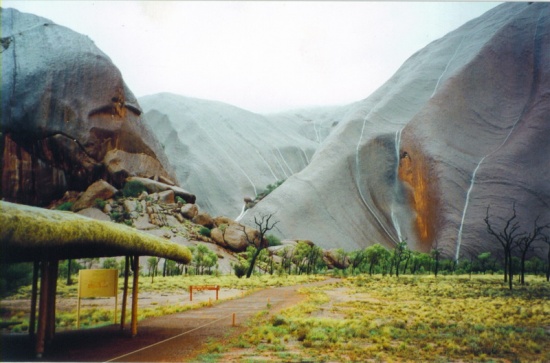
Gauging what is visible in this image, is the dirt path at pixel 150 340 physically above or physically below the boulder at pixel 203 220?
below

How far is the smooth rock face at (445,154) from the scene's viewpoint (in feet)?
48.0

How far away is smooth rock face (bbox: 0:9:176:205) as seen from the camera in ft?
30.4

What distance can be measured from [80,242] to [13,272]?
3.32 metres

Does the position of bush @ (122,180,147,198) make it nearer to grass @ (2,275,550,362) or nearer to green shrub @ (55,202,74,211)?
green shrub @ (55,202,74,211)

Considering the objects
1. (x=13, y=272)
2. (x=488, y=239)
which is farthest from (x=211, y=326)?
(x=488, y=239)

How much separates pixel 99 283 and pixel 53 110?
23.8 ft

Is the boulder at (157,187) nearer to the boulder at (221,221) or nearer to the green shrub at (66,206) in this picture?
the boulder at (221,221)

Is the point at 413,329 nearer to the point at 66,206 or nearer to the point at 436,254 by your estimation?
the point at 66,206

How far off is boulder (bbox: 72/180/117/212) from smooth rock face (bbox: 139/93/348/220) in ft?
50.9

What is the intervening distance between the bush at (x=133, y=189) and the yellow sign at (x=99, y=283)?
1292 centimetres

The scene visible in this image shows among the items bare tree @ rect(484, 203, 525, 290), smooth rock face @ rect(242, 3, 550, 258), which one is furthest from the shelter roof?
smooth rock face @ rect(242, 3, 550, 258)

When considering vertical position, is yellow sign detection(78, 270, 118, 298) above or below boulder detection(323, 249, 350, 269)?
above

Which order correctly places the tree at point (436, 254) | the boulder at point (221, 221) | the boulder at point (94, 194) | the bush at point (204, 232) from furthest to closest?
the boulder at point (221, 221) < the bush at point (204, 232) < the tree at point (436, 254) < the boulder at point (94, 194)

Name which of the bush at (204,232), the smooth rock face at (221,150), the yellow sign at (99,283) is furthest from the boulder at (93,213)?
the smooth rock face at (221,150)
